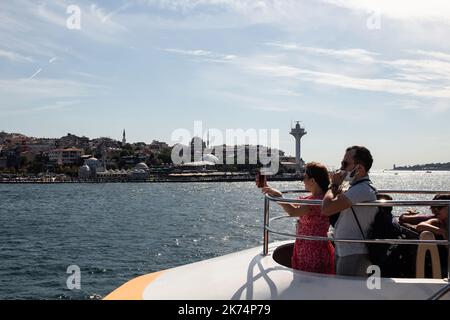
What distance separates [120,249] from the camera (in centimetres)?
2441

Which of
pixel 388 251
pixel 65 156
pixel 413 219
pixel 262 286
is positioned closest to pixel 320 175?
pixel 388 251

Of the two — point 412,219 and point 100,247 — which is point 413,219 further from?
point 100,247

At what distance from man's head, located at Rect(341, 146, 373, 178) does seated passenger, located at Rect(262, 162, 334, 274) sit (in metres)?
0.24

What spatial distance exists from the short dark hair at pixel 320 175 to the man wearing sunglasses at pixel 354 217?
18cm

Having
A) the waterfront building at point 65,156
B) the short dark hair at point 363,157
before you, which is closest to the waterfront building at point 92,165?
the waterfront building at point 65,156

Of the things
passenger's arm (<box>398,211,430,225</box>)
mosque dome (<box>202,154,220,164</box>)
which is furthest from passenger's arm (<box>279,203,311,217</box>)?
mosque dome (<box>202,154,220,164</box>)

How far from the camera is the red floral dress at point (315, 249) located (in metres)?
4.02

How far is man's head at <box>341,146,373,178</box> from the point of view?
3.84m

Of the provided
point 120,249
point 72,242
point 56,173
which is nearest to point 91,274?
point 120,249

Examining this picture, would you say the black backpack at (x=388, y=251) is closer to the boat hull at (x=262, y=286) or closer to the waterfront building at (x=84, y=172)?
the boat hull at (x=262, y=286)

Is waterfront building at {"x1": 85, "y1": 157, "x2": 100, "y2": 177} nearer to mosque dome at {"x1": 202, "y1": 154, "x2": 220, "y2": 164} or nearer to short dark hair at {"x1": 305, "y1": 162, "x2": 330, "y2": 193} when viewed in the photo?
mosque dome at {"x1": 202, "y1": 154, "x2": 220, "y2": 164}

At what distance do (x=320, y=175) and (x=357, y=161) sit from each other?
1.08 ft

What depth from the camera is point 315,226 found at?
4.09 metres
